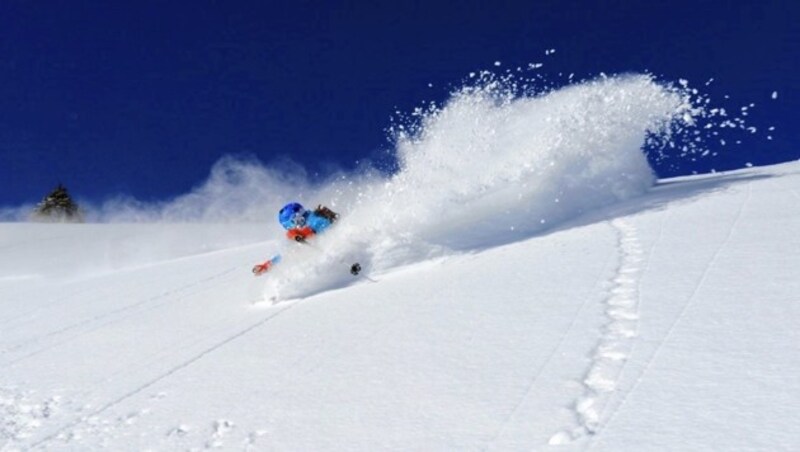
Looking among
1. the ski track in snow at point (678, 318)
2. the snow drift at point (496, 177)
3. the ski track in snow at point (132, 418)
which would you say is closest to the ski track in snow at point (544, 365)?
the ski track in snow at point (678, 318)

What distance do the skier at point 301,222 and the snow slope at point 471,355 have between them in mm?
457

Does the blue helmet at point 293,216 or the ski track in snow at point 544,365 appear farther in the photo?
the blue helmet at point 293,216

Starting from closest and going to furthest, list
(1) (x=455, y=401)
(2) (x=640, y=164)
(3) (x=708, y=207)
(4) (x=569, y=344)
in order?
(1) (x=455, y=401)
(4) (x=569, y=344)
(3) (x=708, y=207)
(2) (x=640, y=164)

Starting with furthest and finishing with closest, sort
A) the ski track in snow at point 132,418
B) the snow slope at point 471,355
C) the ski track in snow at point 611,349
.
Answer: the ski track in snow at point 132,418, the snow slope at point 471,355, the ski track in snow at point 611,349

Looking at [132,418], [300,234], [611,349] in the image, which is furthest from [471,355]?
[300,234]

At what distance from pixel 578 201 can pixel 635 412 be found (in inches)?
322

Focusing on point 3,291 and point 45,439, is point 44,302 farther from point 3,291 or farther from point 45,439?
point 45,439

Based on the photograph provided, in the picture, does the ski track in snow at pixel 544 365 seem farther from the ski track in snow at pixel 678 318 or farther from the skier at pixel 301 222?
the skier at pixel 301 222

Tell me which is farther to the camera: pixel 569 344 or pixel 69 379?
pixel 69 379

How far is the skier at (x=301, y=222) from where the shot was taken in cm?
861

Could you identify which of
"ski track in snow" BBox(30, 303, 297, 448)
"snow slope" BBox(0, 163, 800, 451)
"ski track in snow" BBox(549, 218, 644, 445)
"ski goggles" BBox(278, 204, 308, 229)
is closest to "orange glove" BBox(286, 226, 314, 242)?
"ski goggles" BBox(278, 204, 308, 229)

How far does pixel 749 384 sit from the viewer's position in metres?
3.38

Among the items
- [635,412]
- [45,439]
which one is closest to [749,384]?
[635,412]

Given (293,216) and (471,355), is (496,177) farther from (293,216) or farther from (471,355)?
(471,355)
